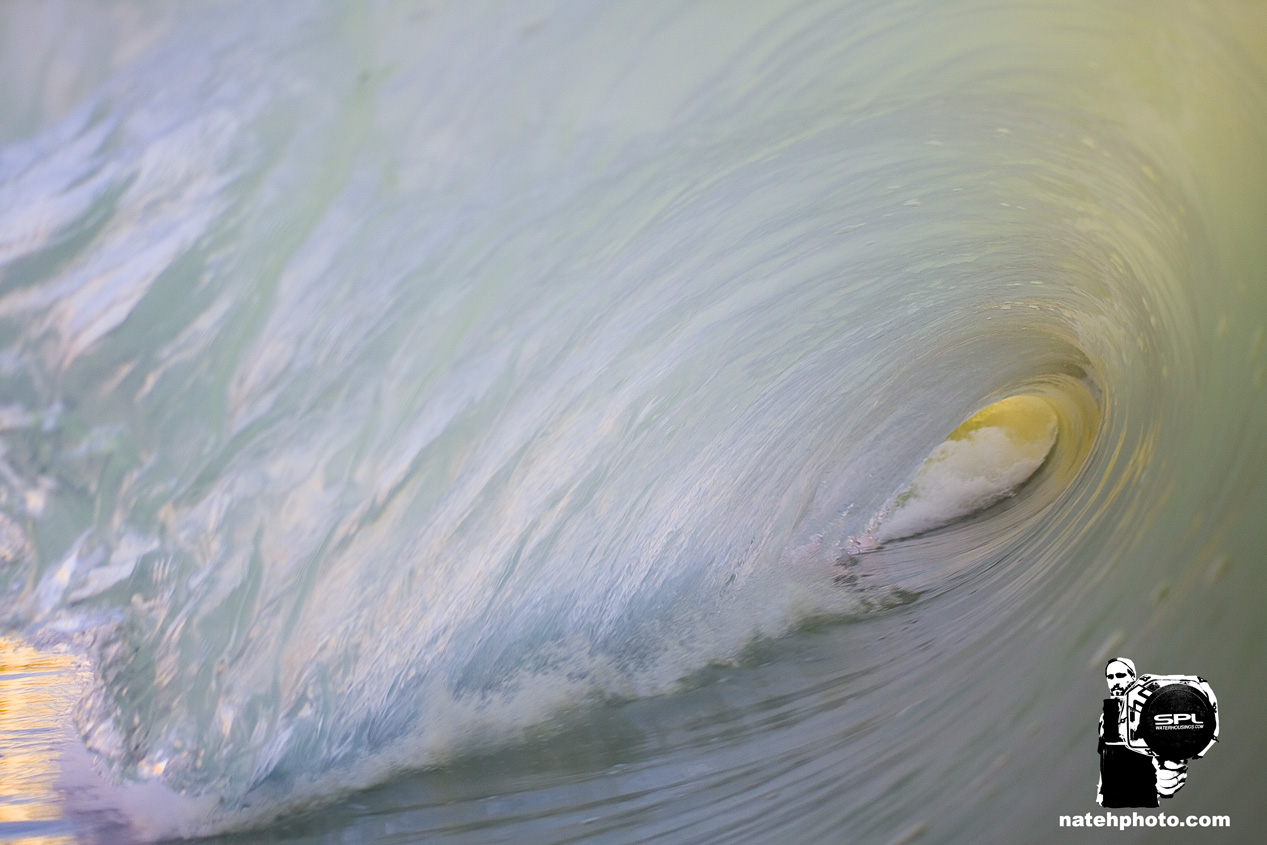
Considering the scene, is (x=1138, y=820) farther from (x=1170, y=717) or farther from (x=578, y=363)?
(x=578, y=363)

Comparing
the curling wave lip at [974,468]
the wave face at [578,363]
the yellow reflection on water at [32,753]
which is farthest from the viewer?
the curling wave lip at [974,468]

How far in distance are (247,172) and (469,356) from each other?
49 centimetres

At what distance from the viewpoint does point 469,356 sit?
1485mm

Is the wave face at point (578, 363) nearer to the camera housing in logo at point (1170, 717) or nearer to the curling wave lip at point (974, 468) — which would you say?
the camera housing in logo at point (1170, 717)

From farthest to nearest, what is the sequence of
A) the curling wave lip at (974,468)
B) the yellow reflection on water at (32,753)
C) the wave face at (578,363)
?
the curling wave lip at (974,468) < the yellow reflection on water at (32,753) < the wave face at (578,363)

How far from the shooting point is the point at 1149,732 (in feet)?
5.19

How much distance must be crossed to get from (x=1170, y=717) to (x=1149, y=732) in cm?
12

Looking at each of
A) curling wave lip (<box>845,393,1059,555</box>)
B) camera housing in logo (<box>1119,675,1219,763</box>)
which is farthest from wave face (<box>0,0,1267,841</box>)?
curling wave lip (<box>845,393,1059,555</box>)

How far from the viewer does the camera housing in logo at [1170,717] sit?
1433 millimetres

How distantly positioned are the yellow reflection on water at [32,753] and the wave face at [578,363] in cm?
7

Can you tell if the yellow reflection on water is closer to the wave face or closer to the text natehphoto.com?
the wave face

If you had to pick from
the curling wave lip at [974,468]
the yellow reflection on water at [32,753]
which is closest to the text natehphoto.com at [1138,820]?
the curling wave lip at [974,468]

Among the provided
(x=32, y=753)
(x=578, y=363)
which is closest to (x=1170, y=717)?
(x=578, y=363)

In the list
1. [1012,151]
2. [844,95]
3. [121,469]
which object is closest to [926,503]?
[1012,151]
